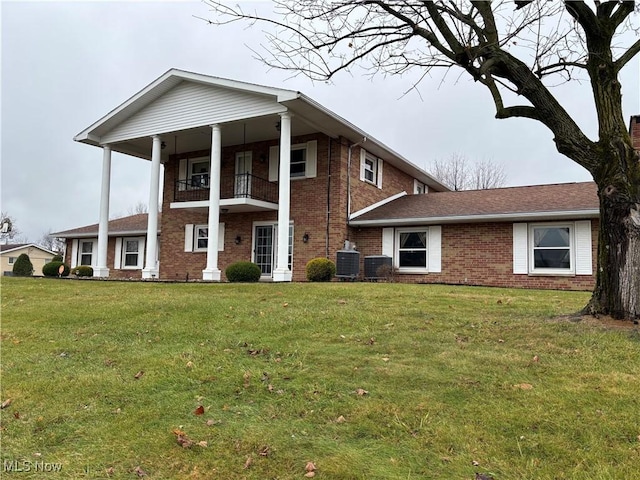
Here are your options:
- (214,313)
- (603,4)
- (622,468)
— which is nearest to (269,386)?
(622,468)

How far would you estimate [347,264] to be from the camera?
14.5 metres

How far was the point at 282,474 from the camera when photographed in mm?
3096

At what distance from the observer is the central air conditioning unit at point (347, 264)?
47.5ft

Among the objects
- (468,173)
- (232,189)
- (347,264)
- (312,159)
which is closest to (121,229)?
(232,189)

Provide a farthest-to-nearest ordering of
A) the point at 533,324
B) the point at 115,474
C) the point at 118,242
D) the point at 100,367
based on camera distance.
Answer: the point at 118,242 → the point at 533,324 → the point at 100,367 → the point at 115,474

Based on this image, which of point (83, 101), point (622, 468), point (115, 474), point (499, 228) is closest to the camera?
point (622, 468)

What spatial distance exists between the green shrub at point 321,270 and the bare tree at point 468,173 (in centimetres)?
2944

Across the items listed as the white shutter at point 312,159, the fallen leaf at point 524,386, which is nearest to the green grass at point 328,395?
the fallen leaf at point 524,386

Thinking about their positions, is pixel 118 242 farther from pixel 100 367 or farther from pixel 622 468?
pixel 622 468

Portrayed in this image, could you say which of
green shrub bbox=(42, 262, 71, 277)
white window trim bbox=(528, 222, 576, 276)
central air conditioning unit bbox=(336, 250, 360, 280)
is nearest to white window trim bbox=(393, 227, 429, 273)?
central air conditioning unit bbox=(336, 250, 360, 280)

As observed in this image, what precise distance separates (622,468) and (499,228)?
12.4 m

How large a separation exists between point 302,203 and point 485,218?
5.82 meters

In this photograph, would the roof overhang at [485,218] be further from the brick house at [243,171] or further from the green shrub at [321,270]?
the green shrub at [321,270]

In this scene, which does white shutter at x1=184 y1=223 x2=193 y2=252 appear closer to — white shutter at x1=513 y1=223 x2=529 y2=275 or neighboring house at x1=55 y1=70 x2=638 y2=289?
neighboring house at x1=55 y1=70 x2=638 y2=289
